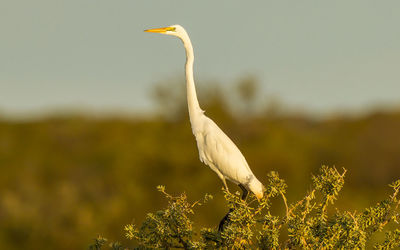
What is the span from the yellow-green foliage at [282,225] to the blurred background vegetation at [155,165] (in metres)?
13.3

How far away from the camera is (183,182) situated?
24656 millimetres

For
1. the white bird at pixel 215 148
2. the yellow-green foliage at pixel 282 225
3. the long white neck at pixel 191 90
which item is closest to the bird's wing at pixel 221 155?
the white bird at pixel 215 148

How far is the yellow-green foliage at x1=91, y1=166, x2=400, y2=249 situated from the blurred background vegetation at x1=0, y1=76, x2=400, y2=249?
13272mm

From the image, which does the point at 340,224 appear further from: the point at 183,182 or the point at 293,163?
the point at 293,163

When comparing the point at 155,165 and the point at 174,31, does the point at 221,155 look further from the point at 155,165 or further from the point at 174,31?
the point at 155,165

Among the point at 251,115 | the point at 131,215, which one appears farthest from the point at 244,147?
the point at 131,215

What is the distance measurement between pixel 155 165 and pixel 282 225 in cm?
2237

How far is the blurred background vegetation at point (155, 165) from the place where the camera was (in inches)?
836

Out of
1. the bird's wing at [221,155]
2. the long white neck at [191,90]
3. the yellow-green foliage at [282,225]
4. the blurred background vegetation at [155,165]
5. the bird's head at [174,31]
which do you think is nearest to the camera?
the yellow-green foliage at [282,225]

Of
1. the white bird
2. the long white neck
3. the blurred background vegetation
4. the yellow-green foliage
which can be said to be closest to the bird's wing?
the white bird

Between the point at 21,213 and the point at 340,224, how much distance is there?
18336 mm

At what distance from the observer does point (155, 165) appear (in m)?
27.1

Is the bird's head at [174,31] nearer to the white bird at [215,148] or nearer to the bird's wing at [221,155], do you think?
the white bird at [215,148]

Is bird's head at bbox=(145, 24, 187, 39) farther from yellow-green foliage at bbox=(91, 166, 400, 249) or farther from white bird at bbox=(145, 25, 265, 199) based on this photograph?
yellow-green foliage at bbox=(91, 166, 400, 249)
